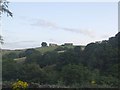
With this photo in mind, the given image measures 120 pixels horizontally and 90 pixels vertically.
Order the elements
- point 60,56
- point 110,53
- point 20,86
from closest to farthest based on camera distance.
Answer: point 20,86 → point 110,53 → point 60,56

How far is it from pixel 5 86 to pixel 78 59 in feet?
74.2

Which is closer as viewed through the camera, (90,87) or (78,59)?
(90,87)

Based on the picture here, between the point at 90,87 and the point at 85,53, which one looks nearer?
the point at 90,87

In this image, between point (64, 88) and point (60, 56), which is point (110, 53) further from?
point (64, 88)

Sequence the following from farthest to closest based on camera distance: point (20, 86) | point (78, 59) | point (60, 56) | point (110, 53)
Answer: point (60, 56)
point (78, 59)
point (110, 53)
point (20, 86)

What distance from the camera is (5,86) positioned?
11484mm

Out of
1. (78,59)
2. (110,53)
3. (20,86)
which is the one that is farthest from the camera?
(78,59)

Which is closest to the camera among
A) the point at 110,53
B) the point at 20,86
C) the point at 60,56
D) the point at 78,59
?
the point at 20,86

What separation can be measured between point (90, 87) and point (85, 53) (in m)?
24.4

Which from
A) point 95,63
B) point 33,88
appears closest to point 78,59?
point 95,63

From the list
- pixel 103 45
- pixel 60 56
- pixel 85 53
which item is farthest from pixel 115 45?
pixel 60 56

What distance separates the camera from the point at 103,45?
34219 mm

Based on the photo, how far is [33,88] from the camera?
1141 cm

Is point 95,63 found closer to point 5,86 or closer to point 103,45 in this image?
point 103,45
